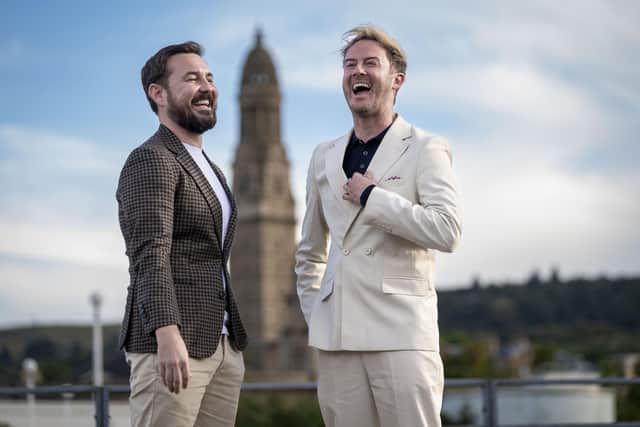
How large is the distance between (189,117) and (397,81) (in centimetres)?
79

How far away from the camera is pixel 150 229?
3666mm

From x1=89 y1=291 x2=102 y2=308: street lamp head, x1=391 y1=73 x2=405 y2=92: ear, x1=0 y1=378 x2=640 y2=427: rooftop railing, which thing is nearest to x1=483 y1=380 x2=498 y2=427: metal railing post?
x1=0 y1=378 x2=640 y2=427: rooftop railing

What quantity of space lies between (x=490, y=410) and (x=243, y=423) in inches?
1726

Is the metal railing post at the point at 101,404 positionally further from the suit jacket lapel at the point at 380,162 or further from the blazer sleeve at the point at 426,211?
the blazer sleeve at the point at 426,211

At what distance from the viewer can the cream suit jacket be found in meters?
3.83

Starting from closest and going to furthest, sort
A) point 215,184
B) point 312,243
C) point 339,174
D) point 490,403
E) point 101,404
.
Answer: point 215,184, point 339,174, point 312,243, point 101,404, point 490,403

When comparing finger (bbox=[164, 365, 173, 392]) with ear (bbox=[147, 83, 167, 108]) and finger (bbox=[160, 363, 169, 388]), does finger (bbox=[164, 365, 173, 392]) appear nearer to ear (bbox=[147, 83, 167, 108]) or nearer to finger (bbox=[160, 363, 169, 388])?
finger (bbox=[160, 363, 169, 388])

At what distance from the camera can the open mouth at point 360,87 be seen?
13.2ft

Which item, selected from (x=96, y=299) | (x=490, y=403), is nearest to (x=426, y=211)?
(x=490, y=403)

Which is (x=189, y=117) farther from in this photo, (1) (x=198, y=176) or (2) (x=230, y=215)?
(2) (x=230, y=215)

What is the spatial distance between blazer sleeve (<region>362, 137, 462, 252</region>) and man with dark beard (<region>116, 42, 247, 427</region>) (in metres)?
0.57

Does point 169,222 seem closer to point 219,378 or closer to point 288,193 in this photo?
point 219,378

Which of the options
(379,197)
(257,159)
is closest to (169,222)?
(379,197)

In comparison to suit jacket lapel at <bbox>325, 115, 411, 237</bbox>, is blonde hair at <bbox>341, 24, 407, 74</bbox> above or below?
above
